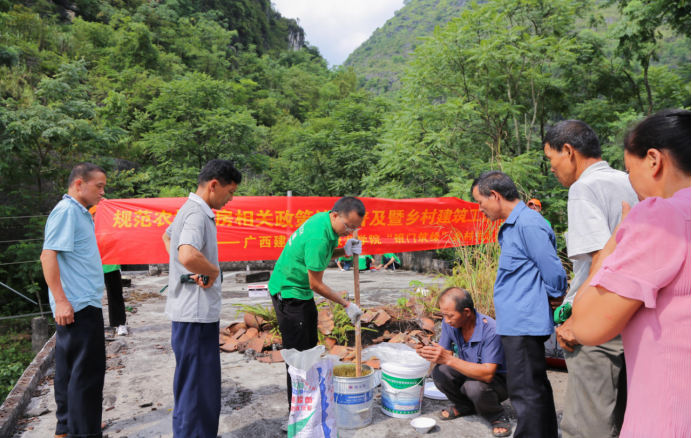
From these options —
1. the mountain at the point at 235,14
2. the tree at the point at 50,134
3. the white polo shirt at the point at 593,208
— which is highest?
the mountain at the point at 235,14

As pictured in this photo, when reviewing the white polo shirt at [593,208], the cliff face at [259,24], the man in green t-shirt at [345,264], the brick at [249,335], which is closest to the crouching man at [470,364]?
the white polo shirt at [593,208]

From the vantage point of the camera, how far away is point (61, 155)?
33.9 ft

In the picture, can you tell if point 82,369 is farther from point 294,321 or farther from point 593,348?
point 593,348

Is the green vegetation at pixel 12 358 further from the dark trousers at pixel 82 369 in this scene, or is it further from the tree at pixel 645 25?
the tree at pixel 645 25

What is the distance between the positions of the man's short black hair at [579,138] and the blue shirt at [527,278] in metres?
0.43

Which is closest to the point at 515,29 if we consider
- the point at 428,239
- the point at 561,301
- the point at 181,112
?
the point at 428,239

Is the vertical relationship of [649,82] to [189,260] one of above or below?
above

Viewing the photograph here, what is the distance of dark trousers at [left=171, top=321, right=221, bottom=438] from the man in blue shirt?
5.42ft

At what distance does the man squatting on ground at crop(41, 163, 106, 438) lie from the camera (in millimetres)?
2383

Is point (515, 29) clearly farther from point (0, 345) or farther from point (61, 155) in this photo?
point (0, 345)

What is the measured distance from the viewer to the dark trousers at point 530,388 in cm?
211

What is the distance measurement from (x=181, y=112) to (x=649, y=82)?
1384cm

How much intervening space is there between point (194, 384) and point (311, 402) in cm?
66

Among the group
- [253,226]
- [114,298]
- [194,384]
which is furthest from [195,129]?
[194,384]
